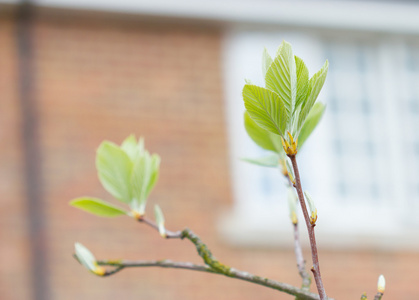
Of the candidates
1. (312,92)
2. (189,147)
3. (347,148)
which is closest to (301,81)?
(312,92)

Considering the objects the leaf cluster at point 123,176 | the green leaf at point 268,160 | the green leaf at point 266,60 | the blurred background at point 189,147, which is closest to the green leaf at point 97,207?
the leaf cluster at point 123,176

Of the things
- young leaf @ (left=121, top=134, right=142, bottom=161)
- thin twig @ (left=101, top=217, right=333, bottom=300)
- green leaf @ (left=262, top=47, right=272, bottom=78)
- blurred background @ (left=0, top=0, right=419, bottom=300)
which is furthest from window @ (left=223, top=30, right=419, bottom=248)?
green leaf @ (left=262, top=47, right=272, bottom=78)

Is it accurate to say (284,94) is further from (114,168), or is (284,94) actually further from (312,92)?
(114,168)

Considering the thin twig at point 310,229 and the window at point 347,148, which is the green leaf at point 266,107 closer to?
the thin twig at point 310,229

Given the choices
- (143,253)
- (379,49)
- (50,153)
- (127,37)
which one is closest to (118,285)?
(143,253)

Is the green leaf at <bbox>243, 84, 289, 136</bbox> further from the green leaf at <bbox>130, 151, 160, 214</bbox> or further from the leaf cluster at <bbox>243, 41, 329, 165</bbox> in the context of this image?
the green leaf at <bbox>130, 151, 160, 214</bbox>

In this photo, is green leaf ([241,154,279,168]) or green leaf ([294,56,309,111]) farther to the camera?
green leaf ([241,154,279,168])
